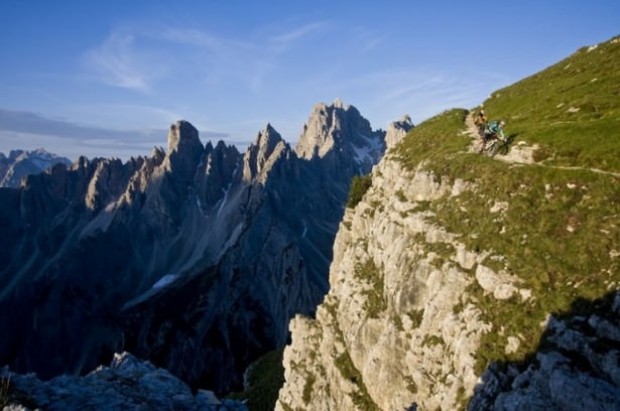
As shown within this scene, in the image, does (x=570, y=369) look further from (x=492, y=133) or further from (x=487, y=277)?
(x=492, y=133)

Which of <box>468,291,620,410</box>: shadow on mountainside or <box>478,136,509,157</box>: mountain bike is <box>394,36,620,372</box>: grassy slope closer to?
<box>468,291,620,410</box>: shadow on mountainside

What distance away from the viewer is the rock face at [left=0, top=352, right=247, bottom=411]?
2803cm

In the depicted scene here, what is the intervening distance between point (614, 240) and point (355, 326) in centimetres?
2875

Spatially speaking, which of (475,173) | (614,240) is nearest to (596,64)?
(475,173)

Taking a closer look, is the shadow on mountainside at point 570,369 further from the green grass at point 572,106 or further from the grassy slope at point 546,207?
the green grass at point 572,106

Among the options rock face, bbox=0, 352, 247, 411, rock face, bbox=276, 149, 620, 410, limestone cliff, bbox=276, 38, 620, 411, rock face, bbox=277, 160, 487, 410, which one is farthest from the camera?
rock face, bbox=277, 160, 487, 410

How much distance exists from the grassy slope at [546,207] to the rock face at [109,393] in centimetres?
2140

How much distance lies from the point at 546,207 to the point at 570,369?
616 inches

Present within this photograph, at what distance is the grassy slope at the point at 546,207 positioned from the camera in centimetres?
3188

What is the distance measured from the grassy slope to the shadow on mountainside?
3.53 feet

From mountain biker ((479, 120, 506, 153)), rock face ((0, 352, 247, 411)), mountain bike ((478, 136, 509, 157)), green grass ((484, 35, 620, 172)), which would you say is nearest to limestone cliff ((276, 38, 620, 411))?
green grass ((484, 35, 620, 172))

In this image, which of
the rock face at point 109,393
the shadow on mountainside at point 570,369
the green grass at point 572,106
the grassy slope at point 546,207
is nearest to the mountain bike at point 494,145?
the grassy slope at point 546,207

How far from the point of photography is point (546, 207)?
38469 mm

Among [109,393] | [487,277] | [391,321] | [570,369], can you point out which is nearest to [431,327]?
[391,321]
